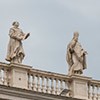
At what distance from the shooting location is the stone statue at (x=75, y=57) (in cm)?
4034

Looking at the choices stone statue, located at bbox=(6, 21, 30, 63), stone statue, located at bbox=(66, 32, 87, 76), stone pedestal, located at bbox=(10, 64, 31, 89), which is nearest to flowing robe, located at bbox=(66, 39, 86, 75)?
stone statue, located at bbox=(66, 32, 87, 76)

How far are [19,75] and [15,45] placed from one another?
53.5 inches

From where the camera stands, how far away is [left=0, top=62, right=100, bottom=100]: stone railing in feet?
126

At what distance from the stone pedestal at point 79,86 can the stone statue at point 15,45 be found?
8.52 feet

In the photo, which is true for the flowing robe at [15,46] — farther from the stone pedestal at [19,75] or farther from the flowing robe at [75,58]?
the flowing robe at [75,58]

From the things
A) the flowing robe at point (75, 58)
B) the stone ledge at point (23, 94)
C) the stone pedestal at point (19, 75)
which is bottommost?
the stone ledge at point (23, 94)

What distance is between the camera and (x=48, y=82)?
129 ft

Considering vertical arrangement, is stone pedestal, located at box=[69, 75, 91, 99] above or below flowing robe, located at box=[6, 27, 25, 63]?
below

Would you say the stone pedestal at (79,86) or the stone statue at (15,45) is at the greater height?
the stone statue at (15,45)

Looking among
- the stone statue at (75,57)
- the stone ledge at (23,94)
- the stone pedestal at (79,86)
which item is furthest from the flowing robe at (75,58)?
the stone ledge at (23,94)

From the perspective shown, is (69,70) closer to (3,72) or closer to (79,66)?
(79,66)

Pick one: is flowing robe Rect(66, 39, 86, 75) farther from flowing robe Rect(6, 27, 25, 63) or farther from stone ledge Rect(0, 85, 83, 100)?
flowing robe Rect(6, 27, 25, 63)

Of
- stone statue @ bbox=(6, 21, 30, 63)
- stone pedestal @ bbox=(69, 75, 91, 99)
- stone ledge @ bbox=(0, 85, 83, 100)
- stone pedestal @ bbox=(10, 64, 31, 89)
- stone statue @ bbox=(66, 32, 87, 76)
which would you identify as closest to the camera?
stone ledge @ bbox=(0, 85, 83, 100)

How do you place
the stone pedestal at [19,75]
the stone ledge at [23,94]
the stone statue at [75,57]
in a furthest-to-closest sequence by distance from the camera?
the stone statue at [75,57], the stone pedestal at [19,75], the stone ledge at [23,94]
